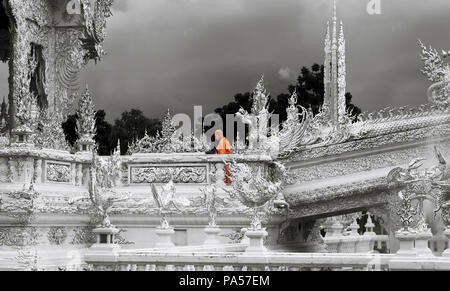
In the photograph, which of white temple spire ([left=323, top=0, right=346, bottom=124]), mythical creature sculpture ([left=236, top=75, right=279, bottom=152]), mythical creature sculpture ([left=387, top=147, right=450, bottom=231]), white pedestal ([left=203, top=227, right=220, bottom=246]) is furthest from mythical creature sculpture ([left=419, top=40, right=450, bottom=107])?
white temple spire ([left=323, top=0, right=346, bottom=124])

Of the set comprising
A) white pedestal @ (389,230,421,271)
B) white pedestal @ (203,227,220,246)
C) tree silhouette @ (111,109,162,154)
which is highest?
tree silhouette @ (111,109,162,154)

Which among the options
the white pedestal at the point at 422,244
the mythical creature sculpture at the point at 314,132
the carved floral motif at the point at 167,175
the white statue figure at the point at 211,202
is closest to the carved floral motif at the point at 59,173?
the carved floral motif at the point at 167,175

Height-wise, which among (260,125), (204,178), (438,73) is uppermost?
(438,73)

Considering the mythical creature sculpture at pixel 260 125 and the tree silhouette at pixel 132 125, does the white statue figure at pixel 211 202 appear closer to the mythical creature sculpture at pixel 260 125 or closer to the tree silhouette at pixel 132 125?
the mythical creature sculpture at pixel 260 125

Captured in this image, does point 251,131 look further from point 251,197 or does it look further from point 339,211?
point 251,197

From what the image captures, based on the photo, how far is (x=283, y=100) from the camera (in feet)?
110

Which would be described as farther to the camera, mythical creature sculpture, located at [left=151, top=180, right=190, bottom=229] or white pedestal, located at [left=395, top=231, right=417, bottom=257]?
mythical creature sculpture, located at [left=151, top=180, right=190, bottom=229]

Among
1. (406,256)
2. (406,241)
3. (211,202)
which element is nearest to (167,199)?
(211,202)

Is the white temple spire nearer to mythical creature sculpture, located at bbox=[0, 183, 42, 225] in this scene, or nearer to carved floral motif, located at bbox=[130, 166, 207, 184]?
carved floral motif, located at bbox=[130, 166, 207, 184]

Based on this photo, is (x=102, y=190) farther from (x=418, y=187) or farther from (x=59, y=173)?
(x=418, y=187)

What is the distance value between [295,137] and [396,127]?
71.7 inches
